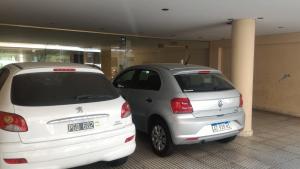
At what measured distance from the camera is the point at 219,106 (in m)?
4.17

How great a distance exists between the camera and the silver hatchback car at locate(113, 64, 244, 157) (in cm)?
394

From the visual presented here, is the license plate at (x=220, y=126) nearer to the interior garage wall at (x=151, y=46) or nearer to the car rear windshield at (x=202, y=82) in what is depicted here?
the car rear windshield at (x=202, y=82)

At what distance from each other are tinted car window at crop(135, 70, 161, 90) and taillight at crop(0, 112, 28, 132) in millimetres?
2244

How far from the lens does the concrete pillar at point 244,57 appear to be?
5465 mm

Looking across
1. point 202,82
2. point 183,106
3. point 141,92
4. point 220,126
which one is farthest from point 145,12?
point 220,126

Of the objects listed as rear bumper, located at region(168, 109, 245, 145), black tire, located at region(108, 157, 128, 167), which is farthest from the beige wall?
black tire, located at region(108, 157, 128, 167)

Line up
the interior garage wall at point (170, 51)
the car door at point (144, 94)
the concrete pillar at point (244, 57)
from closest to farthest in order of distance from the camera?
the car door at point (144, 94), the concrete pillar at point (244, 57), the interior garage wall at point (170, 51)

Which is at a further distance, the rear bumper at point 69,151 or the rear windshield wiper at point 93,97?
the rear windshield wiper at point 93,97

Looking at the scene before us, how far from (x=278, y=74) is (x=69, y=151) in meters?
7.50

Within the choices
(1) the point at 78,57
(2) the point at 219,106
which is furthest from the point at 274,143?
(1) the point at 78,57

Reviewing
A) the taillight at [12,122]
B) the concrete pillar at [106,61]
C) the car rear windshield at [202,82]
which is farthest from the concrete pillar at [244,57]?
the concrete pillar at [106,61]

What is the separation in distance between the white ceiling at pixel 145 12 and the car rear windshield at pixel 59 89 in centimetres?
154

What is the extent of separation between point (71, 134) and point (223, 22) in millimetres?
4421

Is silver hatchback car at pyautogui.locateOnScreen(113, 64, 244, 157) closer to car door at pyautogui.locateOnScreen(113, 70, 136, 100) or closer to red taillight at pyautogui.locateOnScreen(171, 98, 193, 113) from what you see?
red taillight at pyautogui.locateOnScreen(171, 98, 193, 113)
